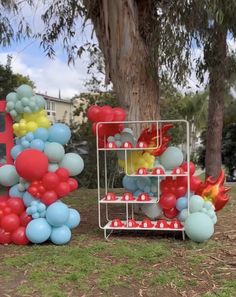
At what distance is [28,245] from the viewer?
614 cm

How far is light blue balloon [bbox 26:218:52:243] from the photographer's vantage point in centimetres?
592

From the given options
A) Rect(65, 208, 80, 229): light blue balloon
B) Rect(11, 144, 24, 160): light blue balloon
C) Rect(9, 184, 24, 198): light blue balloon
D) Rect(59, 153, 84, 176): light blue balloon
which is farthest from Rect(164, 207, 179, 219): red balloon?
Rect(11, 144, 24, 160): light blue balloon

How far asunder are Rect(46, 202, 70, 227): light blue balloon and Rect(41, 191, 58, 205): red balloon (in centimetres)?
6

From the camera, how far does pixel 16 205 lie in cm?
618

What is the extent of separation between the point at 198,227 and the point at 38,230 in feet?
6.57

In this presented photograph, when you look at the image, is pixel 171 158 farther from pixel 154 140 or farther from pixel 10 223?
pixel 10 223

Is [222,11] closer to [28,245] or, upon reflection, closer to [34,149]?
[34,149]

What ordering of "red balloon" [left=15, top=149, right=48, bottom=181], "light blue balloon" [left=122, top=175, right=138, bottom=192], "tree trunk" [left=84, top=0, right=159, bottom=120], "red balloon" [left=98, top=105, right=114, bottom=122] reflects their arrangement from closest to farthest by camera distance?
"red balloon" [left=15, top=149, right=48, bottom=181]
"red balloon" [left=98, top=105, right=114, bottom=122]
"light blue balloon" [left=122, top=175, right=138, bottom=192]
"tree trunk" [left=84, top=0, right=159, bottom=120]

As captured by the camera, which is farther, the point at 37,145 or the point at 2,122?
the point at 2,122

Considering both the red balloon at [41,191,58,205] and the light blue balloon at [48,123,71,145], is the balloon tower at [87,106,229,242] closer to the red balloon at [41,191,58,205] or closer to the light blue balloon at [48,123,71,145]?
the light blue balloon at [48,123,71,145]

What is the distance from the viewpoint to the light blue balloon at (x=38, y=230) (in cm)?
592

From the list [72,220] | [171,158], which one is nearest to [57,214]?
[72,220]

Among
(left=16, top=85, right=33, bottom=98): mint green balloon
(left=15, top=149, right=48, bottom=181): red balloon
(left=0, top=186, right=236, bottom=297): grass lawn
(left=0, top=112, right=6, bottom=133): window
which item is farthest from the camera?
(left=0, top=112, right=6, bottom=133): window

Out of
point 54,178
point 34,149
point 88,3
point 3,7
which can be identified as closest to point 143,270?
point 54,178
